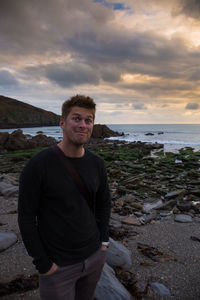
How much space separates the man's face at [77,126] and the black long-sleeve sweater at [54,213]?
0.21 m

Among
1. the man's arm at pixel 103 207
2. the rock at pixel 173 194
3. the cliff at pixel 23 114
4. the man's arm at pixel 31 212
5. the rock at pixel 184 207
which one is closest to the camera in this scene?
the man's arm at pixel 31 212

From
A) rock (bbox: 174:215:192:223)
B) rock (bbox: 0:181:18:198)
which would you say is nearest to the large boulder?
rock (bbox: 0:181:18:198)

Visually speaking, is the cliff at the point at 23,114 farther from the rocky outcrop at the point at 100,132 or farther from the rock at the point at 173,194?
the rock at the point at 173,194

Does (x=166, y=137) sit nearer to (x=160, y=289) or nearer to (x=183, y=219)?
(x=183, y=219)

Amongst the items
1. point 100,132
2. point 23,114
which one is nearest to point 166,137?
point 100,132

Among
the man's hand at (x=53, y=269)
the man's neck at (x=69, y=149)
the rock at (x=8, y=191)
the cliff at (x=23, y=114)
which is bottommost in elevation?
the rock at (x=8, y=191)

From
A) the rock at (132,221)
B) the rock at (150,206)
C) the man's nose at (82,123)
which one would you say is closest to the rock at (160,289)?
the rock at (132,221)

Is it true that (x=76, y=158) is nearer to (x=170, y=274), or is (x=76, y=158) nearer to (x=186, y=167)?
(x=170, y=274)

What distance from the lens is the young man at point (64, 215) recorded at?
1890mm

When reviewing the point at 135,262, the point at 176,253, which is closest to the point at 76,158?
the point at 135,262

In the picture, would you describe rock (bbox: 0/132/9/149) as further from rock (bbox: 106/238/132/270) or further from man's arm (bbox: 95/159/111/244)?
man's arm (bbox: 95/159/111/244)

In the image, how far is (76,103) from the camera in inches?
83.3

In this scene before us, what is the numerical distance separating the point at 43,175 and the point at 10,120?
13213cm

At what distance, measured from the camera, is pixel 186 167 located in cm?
1600
